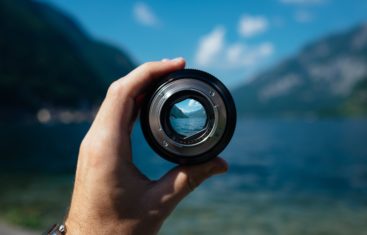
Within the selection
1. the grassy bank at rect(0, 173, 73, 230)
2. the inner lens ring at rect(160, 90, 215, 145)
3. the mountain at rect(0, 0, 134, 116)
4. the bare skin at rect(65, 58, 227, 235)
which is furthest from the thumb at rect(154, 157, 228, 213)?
the mountain at rect(0, 0, 134, 116)

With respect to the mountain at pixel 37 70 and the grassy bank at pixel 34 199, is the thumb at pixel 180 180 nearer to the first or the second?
the grassy bank at pixel 34 199

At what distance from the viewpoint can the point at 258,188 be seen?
33.4 m

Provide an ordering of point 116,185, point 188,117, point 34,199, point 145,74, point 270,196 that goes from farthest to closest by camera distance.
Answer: point 270,196
point 34,199
point 145,74
point 188,117
point 116,185

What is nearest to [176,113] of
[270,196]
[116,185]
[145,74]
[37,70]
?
[145,74]

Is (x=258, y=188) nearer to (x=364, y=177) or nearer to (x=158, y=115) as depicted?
(x=364, y=177)

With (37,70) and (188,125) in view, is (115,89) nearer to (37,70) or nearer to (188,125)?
(188,125)

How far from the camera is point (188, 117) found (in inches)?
79.3

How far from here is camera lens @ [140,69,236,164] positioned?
2.05 meters

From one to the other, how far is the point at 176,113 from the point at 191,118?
9cm

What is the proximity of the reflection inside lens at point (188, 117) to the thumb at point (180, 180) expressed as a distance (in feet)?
0.57

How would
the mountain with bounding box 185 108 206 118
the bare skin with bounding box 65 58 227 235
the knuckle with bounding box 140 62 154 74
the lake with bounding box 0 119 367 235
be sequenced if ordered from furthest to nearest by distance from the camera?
the lake with bounding box 0 119 367 235, the knuckle with bounding box 140 62 154 74, the mountain with bounding box 185 108 206 118, the bare skin with bounding box 65 58 227 235

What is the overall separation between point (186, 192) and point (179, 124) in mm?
336

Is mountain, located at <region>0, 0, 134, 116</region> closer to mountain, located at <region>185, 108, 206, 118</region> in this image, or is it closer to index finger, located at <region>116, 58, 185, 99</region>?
index finger, located at <region>116, 58, 185, 99</region>

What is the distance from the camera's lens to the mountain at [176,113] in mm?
2027
